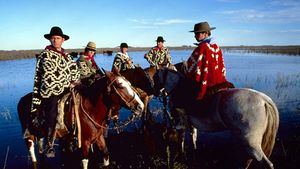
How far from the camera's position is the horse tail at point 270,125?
6.27 m

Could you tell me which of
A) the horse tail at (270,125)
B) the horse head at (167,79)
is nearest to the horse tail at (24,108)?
the horse head at (167,79)

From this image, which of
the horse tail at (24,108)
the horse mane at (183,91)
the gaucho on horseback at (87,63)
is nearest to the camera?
the horse mane at (183,91)

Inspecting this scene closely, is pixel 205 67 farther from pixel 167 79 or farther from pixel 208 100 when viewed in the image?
pixel 167 79

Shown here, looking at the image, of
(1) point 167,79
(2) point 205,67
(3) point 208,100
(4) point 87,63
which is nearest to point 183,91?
(1) point 167,79

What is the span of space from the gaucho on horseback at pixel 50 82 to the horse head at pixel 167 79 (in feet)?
7.76

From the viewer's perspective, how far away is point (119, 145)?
432 inches

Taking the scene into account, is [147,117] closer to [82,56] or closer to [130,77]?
[130,77]

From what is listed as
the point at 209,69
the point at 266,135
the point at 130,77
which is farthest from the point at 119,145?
the point at 266,135

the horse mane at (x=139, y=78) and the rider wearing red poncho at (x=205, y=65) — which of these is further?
the horse mane at (x=139, y=78)

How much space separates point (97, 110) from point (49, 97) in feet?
4.11

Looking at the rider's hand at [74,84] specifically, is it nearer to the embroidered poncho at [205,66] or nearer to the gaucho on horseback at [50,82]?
the gaucho on horseback at [50,82]

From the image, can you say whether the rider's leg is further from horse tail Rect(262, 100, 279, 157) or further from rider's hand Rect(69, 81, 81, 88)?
horse tail Rect(262, 100, 279, 157)

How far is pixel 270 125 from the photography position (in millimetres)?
6344

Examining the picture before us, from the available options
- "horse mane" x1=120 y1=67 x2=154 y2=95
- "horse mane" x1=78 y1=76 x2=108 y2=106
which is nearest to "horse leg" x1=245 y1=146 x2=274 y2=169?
"horse mane" x1=78 y1=76 x2=108 y2=106
